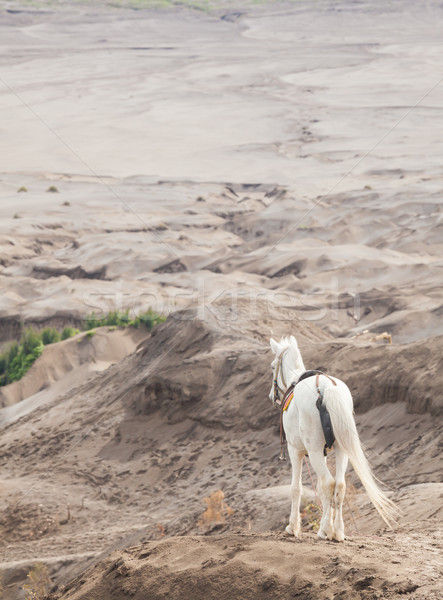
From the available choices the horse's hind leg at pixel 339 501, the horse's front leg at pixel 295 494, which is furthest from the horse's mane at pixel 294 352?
the horse's hind leg at pixel 339 501

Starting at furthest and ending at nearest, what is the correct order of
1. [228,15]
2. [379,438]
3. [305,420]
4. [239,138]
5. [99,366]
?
[228,15] → [239,138] → [99,366] → [379,438] → [305,420]

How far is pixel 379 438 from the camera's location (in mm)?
11977

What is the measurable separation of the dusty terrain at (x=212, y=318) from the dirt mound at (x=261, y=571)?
24 millimetres

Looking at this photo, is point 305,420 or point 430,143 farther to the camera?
point 430,143

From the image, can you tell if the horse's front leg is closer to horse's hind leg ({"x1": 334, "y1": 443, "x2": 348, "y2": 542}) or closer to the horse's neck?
Result: horse's hind leg ({"x1": 334, "y1": 443, "x2": 348, "y2": 542})

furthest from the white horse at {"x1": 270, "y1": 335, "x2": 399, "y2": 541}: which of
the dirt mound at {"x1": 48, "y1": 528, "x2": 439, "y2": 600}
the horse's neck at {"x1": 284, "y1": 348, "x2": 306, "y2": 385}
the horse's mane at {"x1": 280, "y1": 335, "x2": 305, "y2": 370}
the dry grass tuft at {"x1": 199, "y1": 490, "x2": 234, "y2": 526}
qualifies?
the dry grass tuft at {"x1": 199, "y1": 490, "x2": 234, "y2": 526}

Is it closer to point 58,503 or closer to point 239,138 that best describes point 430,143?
point 239,138

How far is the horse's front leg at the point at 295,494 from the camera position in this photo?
723 centimetres

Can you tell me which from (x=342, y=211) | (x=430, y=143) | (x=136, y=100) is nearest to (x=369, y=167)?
(x=430, y=143)

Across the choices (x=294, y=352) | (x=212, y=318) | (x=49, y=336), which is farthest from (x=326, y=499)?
(x=49, y=336)

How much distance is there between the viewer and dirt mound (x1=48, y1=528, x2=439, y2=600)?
5.70 metres

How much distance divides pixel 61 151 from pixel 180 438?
51861 millimetres

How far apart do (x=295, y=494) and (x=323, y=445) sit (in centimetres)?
57

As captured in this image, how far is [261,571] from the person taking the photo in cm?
618
